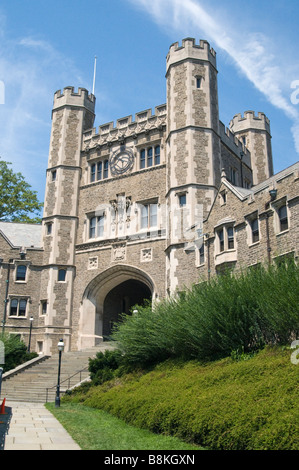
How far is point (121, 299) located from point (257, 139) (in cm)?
1603

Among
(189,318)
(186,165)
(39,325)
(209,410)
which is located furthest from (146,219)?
(209,410)

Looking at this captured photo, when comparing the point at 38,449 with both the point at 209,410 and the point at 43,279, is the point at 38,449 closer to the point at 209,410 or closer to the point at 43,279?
the point at 209,410

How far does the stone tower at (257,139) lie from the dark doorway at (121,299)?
11.7 m

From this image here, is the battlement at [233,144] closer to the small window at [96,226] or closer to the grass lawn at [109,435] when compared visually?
the small window at [96,226]

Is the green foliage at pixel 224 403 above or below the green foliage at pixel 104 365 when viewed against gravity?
below

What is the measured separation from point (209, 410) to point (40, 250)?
24127 mm

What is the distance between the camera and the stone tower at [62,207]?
1176 inches

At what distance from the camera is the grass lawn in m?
8.80

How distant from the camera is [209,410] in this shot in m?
9.33

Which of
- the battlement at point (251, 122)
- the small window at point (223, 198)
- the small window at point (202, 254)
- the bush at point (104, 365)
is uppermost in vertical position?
the battlement at point (251, 122)

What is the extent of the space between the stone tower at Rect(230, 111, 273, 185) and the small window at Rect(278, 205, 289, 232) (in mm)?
16603

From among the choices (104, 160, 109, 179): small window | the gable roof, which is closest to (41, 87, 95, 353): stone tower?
(104, 160, 109, 179): small window

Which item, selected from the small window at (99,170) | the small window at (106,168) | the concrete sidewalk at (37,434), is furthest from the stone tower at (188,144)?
the concrete sidewalk at (37,434)

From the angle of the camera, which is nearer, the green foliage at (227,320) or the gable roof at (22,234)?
the green foliage at (227,320)
